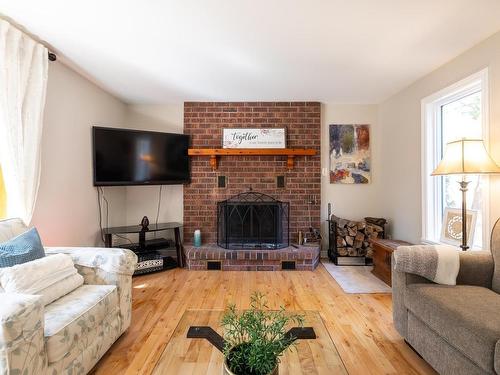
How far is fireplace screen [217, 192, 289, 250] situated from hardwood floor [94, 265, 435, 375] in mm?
482

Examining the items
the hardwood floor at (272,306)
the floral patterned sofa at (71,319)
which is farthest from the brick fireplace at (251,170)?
the floral patterned sofa at (71,319)

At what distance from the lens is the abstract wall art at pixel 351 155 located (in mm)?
3867

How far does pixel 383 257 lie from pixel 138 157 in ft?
10.3

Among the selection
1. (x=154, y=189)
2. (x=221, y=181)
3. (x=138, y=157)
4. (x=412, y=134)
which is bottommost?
(x=154, y=189)

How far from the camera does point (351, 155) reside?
3.88 meters

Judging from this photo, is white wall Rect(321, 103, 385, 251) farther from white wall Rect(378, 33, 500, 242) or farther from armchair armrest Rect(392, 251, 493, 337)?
armchair armrest Rect(392, 251, 493, 337)

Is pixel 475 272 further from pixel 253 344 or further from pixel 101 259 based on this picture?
pixel 101 259

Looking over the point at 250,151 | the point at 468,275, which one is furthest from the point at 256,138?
the point at 468,275

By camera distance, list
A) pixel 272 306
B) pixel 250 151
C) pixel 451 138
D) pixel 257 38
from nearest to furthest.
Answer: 1. pixel 257 38
2. pixel 272 306
3. pixel 451 138
4. pixel 250 151

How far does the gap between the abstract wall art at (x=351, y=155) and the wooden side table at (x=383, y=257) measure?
101 cm

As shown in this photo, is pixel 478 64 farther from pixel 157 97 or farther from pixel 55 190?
pixel 55 190

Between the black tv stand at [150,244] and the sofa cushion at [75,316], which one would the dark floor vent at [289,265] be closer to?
the black tv stand at [150,244]

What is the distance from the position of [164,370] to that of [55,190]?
204cm

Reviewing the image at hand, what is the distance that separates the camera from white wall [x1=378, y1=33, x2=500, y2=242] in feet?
6.71
